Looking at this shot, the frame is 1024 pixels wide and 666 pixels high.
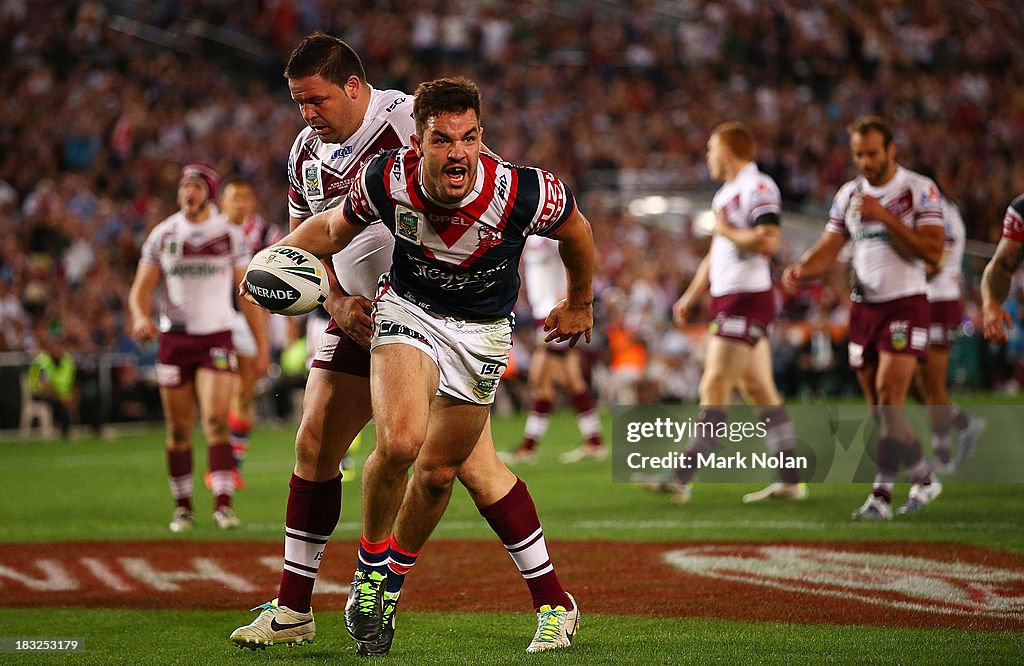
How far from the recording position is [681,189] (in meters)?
26.3

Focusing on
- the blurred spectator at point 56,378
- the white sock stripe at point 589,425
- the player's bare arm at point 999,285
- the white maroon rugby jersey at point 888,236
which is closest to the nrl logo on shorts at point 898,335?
the white maroon rugby jersey at point 888,236

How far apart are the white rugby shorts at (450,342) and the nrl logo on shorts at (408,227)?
298 mm

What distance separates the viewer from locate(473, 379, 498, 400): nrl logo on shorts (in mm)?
5051

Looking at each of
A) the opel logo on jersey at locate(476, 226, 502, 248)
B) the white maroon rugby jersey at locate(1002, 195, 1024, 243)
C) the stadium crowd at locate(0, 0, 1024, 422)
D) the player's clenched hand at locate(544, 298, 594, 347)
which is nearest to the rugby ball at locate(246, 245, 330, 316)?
the opel logo on jersey at locate(476, 226, 502, 248)

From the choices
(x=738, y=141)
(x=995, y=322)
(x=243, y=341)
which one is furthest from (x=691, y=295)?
(x=243, y=341)

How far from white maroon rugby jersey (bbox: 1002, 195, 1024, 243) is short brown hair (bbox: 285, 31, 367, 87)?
3.97 metres

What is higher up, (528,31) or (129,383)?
(528,31)

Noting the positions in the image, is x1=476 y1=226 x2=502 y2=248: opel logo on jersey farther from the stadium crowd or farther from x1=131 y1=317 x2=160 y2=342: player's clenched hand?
the stadium crowd

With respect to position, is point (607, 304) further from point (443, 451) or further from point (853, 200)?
point (443, 451)

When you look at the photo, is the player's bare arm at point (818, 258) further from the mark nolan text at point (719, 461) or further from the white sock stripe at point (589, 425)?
the white sock stripe at point (589, 425)

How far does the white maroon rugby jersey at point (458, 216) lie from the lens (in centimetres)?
482

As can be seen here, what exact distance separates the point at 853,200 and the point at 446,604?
4354mm

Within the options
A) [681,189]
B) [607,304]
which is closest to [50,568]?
[607,304]

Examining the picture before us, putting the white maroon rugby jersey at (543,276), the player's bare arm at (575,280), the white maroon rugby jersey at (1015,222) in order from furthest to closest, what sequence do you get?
the white maroon rugby jersey at (543,276) < the white maroon rugby jersey at (1015,222) < the player's bare arm at (575,280)
